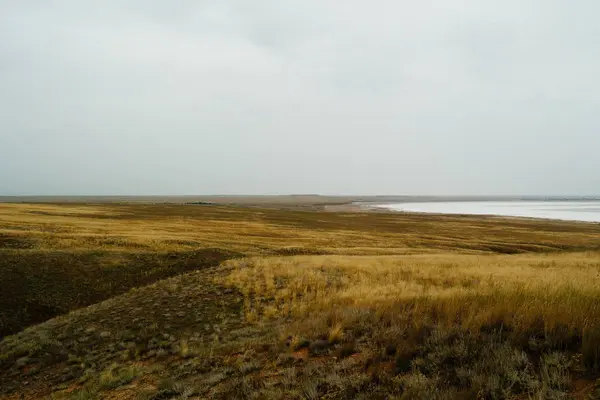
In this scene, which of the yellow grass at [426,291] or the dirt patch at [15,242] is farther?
the dirt patch at [15,242]

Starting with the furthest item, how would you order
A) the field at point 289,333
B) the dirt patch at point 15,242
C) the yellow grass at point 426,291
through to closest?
1. the dirt patch at point 15,242
2. the yellow grass at point 426,291
3. the field at point 289,333

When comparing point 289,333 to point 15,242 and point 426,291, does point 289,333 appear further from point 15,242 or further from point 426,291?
point 15,242

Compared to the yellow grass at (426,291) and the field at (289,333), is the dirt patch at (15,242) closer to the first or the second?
the field at (289,333)

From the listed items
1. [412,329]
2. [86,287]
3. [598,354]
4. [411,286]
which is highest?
[598,354]

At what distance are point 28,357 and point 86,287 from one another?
9.14 meters

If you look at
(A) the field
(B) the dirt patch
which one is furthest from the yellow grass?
(B) the dirt patch

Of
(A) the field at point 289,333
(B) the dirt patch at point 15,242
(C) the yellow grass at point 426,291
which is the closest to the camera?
(A) the field at point 289,333

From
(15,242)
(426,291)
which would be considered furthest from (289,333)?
(15,242)

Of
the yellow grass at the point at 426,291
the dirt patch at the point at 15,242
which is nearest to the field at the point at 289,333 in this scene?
the yellow grass at the point at 426,291

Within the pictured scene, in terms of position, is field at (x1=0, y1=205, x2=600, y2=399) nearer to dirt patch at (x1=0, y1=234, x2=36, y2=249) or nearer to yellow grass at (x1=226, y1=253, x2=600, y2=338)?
yellow grass at (x1=226, y1=253, x2=600, y2=338)

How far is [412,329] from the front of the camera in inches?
270

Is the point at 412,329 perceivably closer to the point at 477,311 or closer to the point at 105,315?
the point at 477,311

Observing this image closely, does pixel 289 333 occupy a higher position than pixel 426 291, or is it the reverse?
pixel 289 333

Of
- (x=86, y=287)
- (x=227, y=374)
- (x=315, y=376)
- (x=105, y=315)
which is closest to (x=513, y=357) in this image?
(x=315, y=376)
